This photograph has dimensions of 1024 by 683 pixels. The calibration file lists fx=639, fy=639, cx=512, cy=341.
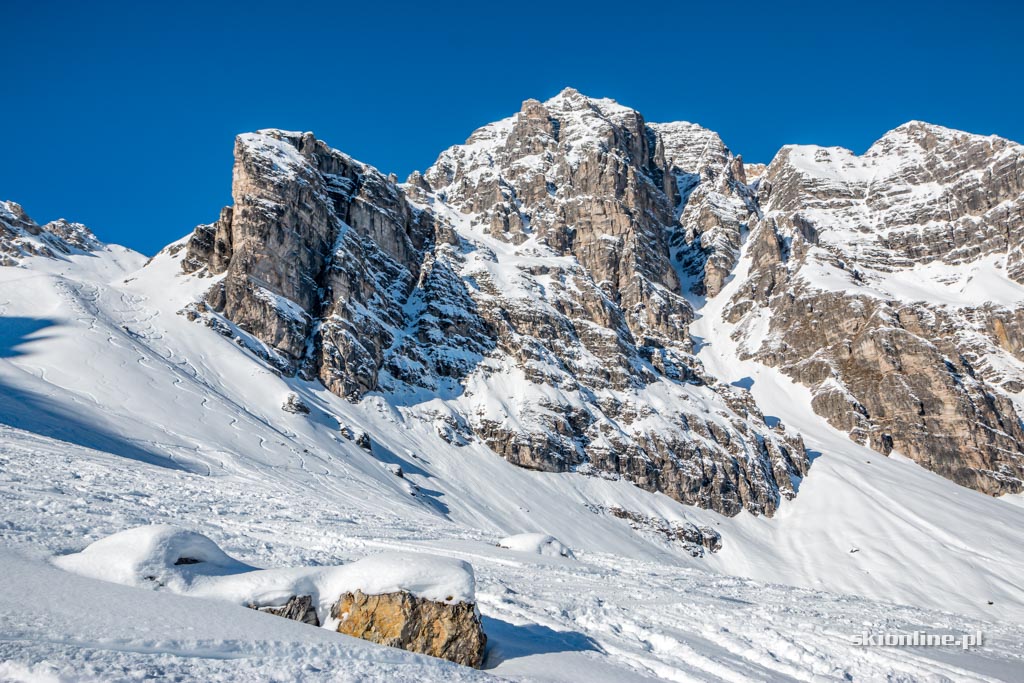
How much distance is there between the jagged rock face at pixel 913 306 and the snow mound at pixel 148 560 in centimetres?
12459

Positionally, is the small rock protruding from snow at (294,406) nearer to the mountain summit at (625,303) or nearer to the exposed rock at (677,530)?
the mountain summit at (625,303)

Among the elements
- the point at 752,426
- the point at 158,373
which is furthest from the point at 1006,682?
the point at 752,426

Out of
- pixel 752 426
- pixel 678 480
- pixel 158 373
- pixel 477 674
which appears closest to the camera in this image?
pixel 477 674

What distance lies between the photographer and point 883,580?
239 feet

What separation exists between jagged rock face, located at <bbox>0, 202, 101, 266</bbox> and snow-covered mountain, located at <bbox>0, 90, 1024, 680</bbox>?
107 centimetres

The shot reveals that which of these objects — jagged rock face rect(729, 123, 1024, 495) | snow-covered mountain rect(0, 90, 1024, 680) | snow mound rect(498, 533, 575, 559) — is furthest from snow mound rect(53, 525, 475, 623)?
jagged rock face rect(729, 123, 1024, 495)

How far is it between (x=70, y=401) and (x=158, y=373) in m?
15.9

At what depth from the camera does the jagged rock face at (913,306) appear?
113 meters

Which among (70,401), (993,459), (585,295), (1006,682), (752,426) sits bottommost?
(70,401)

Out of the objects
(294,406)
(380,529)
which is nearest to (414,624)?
(380,529)

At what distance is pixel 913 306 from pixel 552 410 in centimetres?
→ 9358

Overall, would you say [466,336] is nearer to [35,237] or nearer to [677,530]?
[677,530]

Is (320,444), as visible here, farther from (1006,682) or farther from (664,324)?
(664,324)

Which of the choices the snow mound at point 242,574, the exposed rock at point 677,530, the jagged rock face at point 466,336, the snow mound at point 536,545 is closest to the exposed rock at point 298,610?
the snow mound at point 242,574
